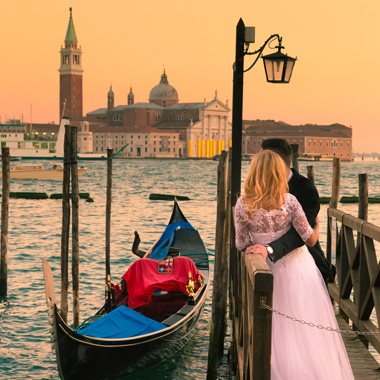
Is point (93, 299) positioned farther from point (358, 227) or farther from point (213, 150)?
point (213, 150)

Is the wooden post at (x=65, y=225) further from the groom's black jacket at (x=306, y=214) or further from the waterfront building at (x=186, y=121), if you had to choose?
the waterfront building at (x=186, y=121)

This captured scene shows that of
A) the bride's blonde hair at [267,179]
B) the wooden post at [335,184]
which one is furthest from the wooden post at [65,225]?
the bride's blonde hair at [267,179]

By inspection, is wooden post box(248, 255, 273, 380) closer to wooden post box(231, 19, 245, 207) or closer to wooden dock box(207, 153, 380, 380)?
wooden dock box(207, 153, 380, 380)

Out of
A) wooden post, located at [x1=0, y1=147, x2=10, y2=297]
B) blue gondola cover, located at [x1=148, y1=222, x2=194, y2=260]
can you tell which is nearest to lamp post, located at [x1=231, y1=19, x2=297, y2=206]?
blue gondola cover, located at [x1=148, y1=222, x2=194, y2=260]

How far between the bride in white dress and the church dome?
92.8 m

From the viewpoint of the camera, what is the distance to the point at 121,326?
4.54 meters

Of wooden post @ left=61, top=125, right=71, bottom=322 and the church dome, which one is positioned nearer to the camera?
wooden post @ left=61, top=125, right=71, bottom=322

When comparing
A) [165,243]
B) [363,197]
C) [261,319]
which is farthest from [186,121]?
[261,319]

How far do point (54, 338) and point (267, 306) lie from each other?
7.47ft

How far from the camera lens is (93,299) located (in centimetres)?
803

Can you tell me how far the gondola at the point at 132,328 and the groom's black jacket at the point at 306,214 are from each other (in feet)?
5.39

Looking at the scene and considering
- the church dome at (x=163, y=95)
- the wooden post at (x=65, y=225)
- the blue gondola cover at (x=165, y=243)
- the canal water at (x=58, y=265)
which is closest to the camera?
the canal water at (x=58, y=265)

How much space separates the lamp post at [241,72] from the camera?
16.9 ft

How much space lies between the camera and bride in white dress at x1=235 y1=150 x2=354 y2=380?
237cm
